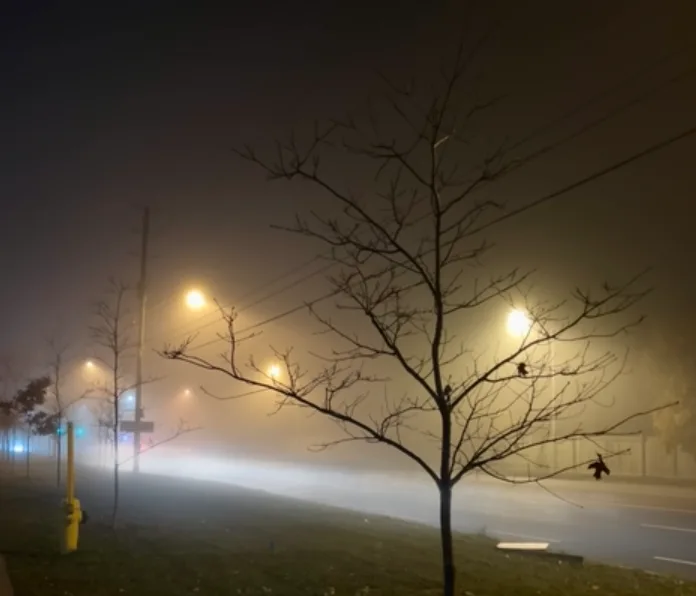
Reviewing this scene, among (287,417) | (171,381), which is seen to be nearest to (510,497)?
(287,417)

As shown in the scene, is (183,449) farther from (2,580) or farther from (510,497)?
(2,580)

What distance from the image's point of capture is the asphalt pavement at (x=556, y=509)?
57.0ft

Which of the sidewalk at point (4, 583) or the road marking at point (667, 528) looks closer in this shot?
the sidewalk at point (4, 583)

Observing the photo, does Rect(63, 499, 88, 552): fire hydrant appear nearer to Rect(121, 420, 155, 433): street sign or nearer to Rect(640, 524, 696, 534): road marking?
Rect(640, 524, 696, 534): road marking

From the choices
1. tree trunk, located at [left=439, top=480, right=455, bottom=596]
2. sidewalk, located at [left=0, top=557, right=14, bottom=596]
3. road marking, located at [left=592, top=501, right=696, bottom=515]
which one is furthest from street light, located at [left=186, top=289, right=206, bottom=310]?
tree trunk, located at [left=439, top=480, right=455, bottom=596]

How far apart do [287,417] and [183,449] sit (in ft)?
A: 29.3

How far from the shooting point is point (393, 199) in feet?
20.4

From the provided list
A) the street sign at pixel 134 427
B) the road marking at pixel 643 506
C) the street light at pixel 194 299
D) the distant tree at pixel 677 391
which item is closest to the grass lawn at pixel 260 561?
the street sign at pixel 134 427

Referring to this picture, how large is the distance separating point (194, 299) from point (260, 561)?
18.7 meters

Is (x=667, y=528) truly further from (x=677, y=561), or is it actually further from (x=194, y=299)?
(x=194, y=299)

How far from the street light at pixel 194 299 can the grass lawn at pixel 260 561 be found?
11.5 meters

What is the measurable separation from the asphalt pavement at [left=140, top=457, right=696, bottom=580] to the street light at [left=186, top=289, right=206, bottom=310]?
25.0 ft

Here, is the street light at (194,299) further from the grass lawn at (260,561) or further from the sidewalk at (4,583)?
the sidewalk at (4,583)

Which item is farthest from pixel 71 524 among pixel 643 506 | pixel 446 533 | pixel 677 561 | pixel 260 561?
pixel 643 506
